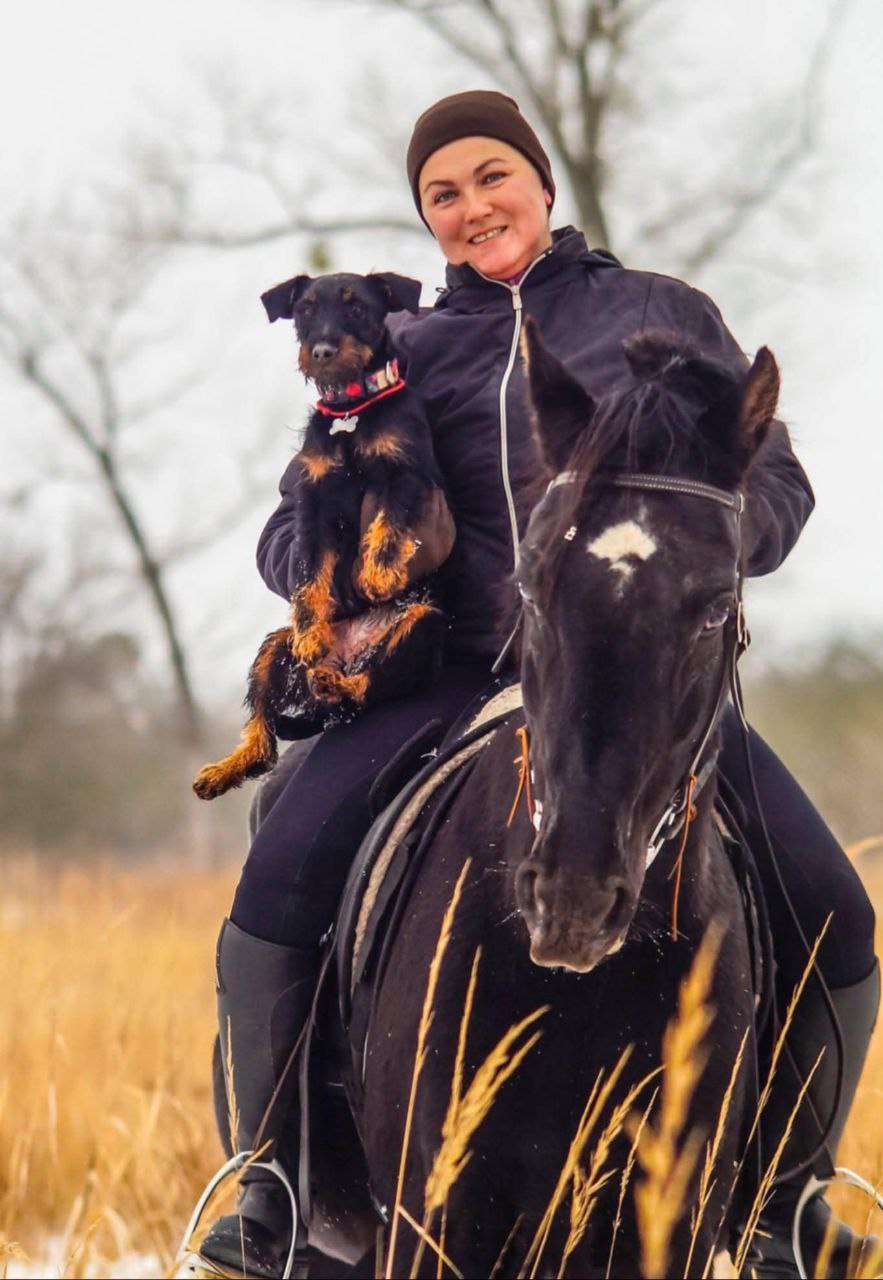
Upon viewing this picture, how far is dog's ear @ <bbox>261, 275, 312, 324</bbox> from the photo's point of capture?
4.14 m

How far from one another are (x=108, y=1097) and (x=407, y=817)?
3.21 meters

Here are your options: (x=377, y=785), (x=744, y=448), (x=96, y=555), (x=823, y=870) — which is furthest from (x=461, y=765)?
(x=96, y=555)

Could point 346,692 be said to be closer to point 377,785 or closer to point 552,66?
point 377,785

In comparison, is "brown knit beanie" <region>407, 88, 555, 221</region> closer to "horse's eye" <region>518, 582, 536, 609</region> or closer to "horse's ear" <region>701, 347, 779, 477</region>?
"horse's ear" <region>701, 347, 779, 477</region>

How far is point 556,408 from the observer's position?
9.12ft

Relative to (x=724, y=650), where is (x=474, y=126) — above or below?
above

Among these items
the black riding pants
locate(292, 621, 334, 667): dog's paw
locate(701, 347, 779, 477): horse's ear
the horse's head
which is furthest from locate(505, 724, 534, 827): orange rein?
locate(292, 621, 334, 667): dog's paw

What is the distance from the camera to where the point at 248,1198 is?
3453 millimetres

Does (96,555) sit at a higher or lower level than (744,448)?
higher

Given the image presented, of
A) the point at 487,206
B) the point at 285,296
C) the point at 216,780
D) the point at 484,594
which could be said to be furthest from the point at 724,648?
the point at 285,296

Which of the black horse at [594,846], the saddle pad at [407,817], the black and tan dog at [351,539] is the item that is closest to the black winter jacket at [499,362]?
the black and tan dog at [351,539]

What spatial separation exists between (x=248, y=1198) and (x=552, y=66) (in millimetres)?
12897

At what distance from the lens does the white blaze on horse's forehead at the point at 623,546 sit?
8.13 feet

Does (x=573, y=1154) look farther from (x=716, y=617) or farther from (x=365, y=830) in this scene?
(x=365, y=830)
